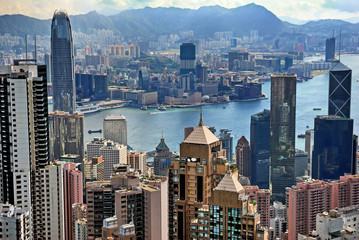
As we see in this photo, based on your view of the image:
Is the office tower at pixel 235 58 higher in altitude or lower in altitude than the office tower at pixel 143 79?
higher

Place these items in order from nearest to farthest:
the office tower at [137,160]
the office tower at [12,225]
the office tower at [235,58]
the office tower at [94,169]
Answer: the office tower at [12,225] < the office tower at [94,169] < the office tower at [137,160] < the office tower at [235,58]

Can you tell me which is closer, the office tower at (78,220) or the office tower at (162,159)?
the office tower at (78,220)

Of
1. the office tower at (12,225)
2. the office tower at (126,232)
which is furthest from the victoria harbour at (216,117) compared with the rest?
the office tower at (12,225)

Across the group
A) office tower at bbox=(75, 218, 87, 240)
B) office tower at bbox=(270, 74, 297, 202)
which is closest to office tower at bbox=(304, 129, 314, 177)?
office tower at bbox=(270, 74, 297, 202)

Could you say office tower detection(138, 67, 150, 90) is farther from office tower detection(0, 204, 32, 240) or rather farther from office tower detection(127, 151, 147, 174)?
office tower detection(0, 204, 32, 240)

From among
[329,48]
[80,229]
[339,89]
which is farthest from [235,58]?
[80,229]

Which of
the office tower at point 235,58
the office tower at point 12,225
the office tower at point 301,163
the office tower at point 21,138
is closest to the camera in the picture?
the office tower at point 12,225

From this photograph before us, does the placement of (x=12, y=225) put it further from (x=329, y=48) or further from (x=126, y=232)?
(x=329, y=48)

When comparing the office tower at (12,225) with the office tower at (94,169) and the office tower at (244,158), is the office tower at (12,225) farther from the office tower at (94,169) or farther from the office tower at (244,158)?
the office tower at (244,158)
